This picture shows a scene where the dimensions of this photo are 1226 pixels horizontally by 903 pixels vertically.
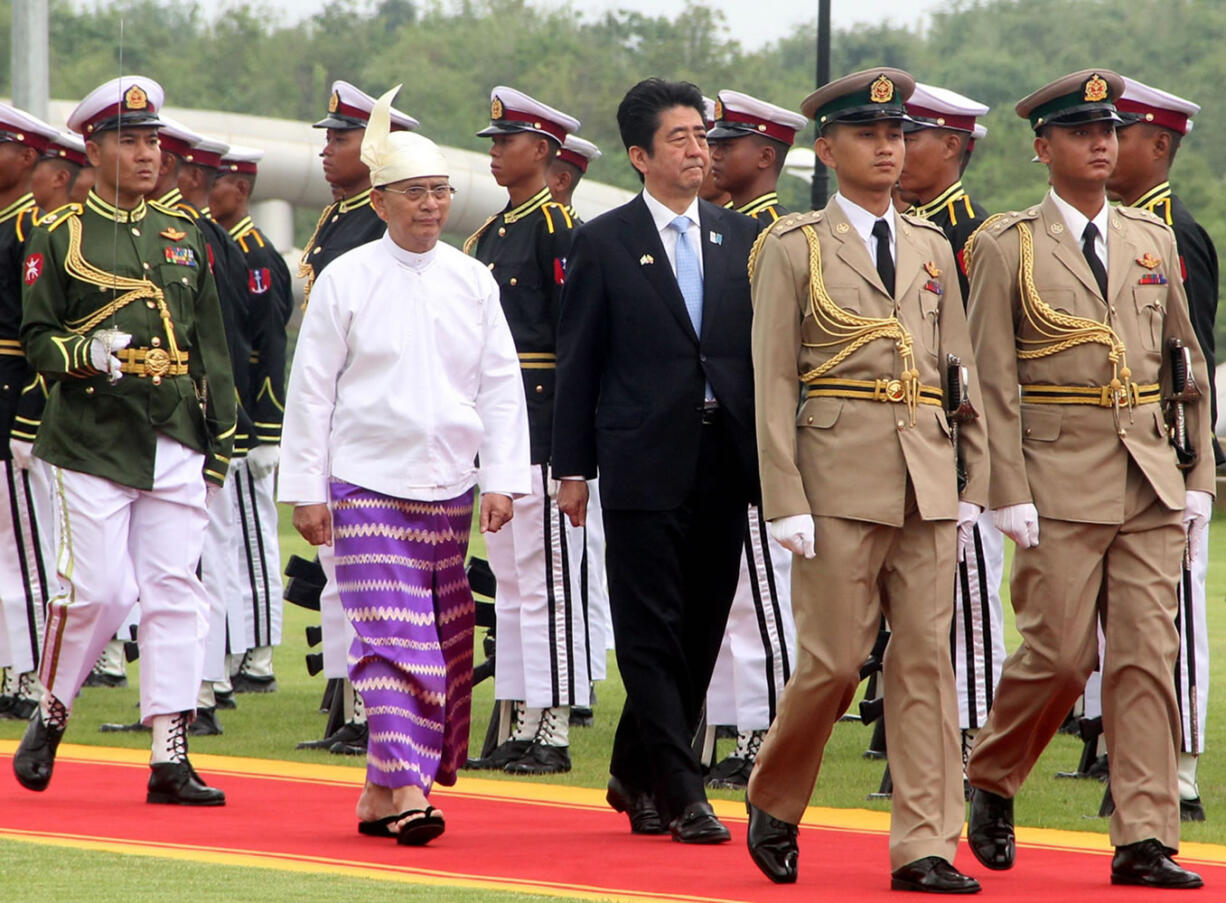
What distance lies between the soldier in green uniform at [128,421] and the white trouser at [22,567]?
2.35 m

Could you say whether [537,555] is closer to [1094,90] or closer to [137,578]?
[137,578]

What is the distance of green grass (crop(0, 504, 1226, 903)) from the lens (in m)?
6.17

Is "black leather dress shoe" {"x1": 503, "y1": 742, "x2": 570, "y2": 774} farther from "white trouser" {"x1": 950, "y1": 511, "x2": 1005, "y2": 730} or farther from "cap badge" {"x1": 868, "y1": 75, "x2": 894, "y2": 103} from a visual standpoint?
"cap badge" {"x1": 868, "y1": 75, "x2": 894, "y2": 103}

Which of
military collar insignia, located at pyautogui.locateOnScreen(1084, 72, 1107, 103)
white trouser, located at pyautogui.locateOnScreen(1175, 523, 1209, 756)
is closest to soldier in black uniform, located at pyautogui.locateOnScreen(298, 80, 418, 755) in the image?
white trouser, located at pyautogui.locateOnScreen(1175, 523, 1209, 756)

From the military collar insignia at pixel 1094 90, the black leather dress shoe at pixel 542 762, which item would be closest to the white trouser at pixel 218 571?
the black leather dress shoe at pixel 542 762

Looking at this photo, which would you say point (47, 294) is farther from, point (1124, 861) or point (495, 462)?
point (1124, 861)

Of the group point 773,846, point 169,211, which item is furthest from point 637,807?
point 169,211

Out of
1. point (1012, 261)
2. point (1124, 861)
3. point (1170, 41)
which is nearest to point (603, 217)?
point (1012, 261)

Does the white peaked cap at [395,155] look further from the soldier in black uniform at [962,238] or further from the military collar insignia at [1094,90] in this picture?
the military collar insignia at [1094,90]

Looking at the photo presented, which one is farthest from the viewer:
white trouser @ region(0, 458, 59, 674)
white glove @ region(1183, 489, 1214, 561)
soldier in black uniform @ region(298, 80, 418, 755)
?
white trouser @ region(0, 458, 59, 674)

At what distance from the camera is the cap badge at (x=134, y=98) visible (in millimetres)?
8148

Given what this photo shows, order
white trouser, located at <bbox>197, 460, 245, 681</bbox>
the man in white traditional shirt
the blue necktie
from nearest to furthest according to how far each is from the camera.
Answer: the man in white traditional shirt → the blue necktie → white trouser, located at <bbox>197, 460, 245, 681</bbox>

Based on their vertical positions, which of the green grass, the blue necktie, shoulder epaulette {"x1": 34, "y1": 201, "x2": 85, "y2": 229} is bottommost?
the green grass

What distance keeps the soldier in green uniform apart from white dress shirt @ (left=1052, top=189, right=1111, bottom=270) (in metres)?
3.01
